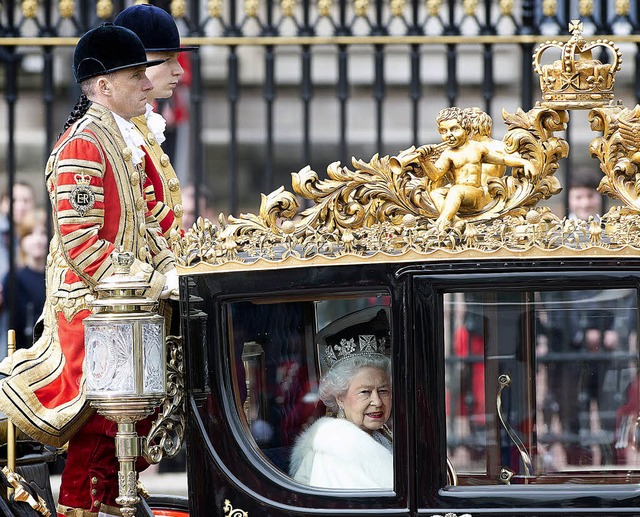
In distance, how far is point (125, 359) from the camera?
12.4ft

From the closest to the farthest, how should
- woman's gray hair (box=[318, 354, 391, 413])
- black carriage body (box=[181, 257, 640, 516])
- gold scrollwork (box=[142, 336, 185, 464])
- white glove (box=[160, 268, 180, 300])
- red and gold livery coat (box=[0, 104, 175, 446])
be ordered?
1. black carriage body (box=[181, 257, 640, 516])
2. woman's gray hair (box=[318, 354, 391, 413])
3. gold scrollwork (box=[142, 336, 185, 464])
4. white glove (box=[160, 268, 180, 300])
5. red and gold livery coat (box=[0, 104, 175, 446])

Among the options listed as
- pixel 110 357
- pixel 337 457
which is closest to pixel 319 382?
pixel 337 457

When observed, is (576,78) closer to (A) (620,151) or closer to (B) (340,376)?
(A) (620,151)

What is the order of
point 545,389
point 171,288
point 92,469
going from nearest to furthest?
point 545,389, point 171,288, point 92,469

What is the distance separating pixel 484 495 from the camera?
12.2 feet

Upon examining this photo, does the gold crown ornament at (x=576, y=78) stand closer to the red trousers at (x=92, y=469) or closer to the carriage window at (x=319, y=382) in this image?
the carriage window at (x=319, y=382)

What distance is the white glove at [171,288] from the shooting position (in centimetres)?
404

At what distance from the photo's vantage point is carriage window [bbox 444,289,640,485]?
12.2ft

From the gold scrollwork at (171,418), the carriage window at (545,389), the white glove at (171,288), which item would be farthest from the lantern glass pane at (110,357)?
the carriage window at (545,389)

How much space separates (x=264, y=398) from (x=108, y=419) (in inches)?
15.6

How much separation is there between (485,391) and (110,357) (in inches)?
34.4

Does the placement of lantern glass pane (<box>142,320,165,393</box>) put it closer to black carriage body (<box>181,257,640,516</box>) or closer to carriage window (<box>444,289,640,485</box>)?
black carriage body (<box>181,257,640,516</box>)

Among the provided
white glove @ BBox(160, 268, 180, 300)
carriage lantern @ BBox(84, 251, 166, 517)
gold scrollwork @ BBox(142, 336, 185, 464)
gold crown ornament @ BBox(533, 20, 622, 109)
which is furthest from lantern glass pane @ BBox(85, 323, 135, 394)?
gold crown ornament @ BBox(533, 20, 622, 109)

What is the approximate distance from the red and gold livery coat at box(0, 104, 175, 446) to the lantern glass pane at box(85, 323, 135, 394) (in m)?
0.30
